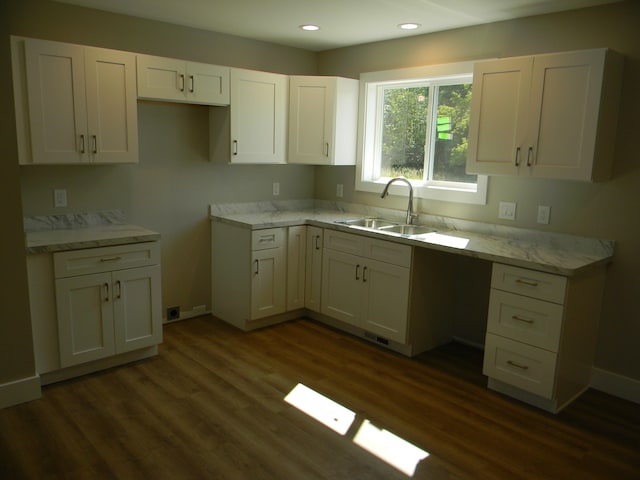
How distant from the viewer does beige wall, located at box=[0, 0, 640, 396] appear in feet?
9.62

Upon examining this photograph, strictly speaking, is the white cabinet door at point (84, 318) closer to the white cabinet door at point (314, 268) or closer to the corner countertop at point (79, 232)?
the corner countertop at point (79, 232)

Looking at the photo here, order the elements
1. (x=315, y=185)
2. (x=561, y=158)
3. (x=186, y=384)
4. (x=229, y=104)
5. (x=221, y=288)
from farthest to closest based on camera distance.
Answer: (x=315, y=185)
(x=221, y=288)
(x=229, y=104)
(x=186, y=384)
(x=561, y=158)

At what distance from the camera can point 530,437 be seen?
8.87 ft

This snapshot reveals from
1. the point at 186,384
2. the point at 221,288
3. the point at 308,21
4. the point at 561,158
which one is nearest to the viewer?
the point at 561,158

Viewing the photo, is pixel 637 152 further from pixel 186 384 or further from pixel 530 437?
pixel 186 384

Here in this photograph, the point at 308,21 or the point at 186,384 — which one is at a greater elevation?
the point at 308,21

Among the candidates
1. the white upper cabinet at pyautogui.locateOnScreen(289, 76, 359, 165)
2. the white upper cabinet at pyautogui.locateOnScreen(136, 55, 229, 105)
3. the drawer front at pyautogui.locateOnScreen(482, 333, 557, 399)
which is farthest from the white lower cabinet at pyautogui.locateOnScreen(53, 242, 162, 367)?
the drawer front at pyautogui.locateOnScreen(482, 333, 557, 399)

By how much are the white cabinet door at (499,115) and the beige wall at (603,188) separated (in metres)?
0.34

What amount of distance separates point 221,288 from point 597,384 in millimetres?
2849

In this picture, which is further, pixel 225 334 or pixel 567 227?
pixel 225 334

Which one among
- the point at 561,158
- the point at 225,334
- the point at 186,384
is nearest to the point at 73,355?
the point at 186,384

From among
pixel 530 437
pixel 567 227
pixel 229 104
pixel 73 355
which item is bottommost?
pixel 530 437

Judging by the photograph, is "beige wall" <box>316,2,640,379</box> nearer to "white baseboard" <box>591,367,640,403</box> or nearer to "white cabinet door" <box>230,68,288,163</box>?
"white baseboard" <box>591,367,640,403</box>

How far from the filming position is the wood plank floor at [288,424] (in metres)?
2.39
